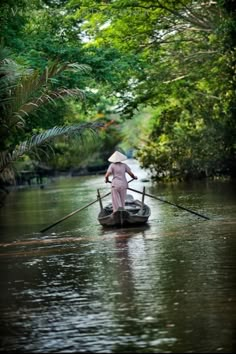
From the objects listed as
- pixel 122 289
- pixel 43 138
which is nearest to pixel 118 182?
pixel 43 138

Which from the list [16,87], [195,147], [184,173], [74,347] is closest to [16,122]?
[16,87]

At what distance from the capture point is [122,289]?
11.4 metres

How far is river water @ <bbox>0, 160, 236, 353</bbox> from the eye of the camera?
8445 mm

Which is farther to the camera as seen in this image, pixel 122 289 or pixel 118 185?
pixel 118 185

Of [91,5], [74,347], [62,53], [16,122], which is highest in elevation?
[91,5]

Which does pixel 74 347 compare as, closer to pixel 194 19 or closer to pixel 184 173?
pixel 194 19

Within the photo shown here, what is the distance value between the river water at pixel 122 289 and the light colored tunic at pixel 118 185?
3.07ft

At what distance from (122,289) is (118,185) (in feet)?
32.0

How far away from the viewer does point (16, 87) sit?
19.4 meters

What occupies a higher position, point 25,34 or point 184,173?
point 25,34

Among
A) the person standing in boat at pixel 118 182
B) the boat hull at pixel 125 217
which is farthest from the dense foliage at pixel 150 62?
the boat hull at pixel 125 217

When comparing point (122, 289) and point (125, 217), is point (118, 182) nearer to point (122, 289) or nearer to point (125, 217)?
point (125, 217)

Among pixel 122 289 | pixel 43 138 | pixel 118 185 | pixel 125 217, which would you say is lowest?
pixel 122 289

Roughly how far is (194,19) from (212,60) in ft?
12.2
